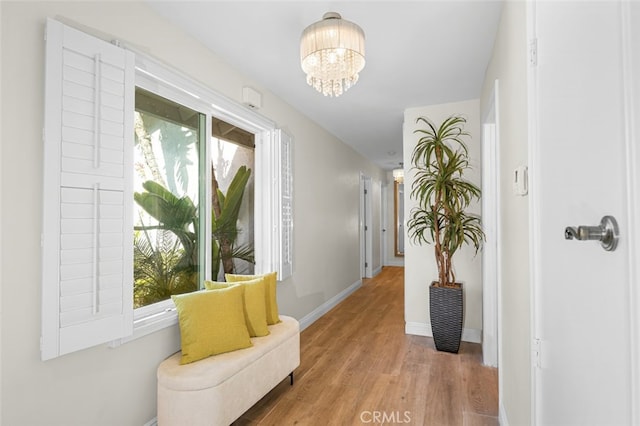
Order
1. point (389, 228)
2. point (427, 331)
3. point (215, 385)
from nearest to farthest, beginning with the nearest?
point (215, 385), point (427, 331), point (389, 228)

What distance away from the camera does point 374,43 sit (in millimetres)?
2385

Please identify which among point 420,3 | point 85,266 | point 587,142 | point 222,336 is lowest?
point 222,336

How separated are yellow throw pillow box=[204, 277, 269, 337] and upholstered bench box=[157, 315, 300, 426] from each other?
0.28ft

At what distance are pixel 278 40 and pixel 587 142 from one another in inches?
80.4

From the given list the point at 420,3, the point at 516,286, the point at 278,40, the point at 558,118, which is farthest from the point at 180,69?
the point at 516,286

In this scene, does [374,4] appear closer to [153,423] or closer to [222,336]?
[222,336]

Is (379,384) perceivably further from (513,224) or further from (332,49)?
(332,49)

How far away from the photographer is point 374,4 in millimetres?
1953

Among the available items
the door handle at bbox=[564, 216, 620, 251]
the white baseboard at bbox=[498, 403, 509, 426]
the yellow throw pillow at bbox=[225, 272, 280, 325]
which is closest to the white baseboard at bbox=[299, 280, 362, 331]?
the yellow throw pillow at bbox=[225, 272, 280, 325]

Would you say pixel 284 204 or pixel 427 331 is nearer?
pixel 284 204

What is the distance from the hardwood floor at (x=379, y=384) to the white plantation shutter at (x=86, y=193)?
3.84ft

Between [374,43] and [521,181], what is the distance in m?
1.47

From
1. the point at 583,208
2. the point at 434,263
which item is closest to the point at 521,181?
the point at 583,208

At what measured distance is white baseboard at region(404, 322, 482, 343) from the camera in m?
3.51
